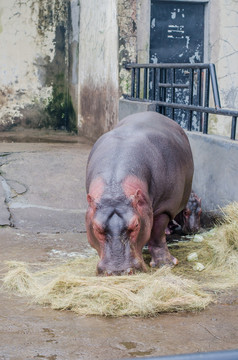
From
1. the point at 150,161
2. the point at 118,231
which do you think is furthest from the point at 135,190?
the point at 150,161

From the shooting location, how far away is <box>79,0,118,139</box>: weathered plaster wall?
27.3ft

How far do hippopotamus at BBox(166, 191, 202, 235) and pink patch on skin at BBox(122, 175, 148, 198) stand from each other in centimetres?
148

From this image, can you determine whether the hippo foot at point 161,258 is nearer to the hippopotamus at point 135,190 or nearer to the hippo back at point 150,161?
the hippopotamus at point 135,190

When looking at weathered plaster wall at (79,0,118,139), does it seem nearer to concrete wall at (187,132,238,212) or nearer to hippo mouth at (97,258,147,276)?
concrete wall at (187,132,238,212)

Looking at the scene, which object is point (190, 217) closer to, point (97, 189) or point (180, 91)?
point (97, 189)

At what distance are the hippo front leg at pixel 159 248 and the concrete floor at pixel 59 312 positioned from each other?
71cm

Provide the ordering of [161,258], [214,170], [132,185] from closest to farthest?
1. [132,185]
2. [161,258]
3. [214,170]

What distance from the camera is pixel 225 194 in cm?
540

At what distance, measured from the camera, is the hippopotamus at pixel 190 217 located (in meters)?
5.65

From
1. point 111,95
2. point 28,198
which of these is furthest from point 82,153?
point 28,198

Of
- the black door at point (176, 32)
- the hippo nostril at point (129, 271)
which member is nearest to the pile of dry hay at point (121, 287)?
the hippo nostril at point (129, 271)

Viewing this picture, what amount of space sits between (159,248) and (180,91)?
15.2 feet

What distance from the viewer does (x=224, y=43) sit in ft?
29.0

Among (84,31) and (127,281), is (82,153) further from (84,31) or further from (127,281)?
(127,281)
